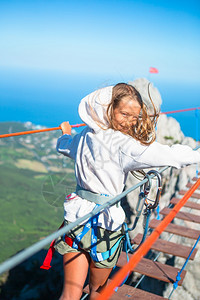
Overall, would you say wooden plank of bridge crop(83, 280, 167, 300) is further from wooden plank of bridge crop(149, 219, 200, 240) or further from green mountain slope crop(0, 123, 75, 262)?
green mountain slope crop(0, 123, 75, 262)

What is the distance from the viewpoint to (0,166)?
215 ft

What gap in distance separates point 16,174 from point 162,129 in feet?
174

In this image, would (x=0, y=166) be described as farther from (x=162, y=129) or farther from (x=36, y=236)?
(x=162, y=129)

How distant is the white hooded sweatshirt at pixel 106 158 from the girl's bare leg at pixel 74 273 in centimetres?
20

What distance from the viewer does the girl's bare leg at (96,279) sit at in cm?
152

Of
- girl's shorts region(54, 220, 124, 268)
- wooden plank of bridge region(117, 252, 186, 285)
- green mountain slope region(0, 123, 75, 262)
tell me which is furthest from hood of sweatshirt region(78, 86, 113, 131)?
green mountain slope region(0, 123, 75, 262)

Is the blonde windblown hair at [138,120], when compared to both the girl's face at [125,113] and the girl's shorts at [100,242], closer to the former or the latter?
the girl's face at [125,113]

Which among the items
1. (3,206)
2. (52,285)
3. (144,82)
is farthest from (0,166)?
(144,82)

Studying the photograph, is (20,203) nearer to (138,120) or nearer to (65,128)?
(65,128)

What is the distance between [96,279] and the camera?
60.8 inches

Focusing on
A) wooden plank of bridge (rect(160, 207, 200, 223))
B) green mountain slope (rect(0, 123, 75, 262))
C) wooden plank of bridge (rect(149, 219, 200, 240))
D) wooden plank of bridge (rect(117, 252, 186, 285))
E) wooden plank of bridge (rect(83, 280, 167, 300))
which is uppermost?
green mountain slope (rect(0, 123, 75, 262))

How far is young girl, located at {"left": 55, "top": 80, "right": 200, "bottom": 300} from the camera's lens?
1.37 metres

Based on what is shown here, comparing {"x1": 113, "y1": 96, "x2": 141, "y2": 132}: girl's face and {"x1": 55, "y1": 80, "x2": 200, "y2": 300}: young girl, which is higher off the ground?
{"x1": 113, "y1": 96, "x2": 141, "y2": 132}: girl's face

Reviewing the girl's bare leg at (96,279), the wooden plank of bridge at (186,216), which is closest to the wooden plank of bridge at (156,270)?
the wooden plank of bridge at (186,216)
